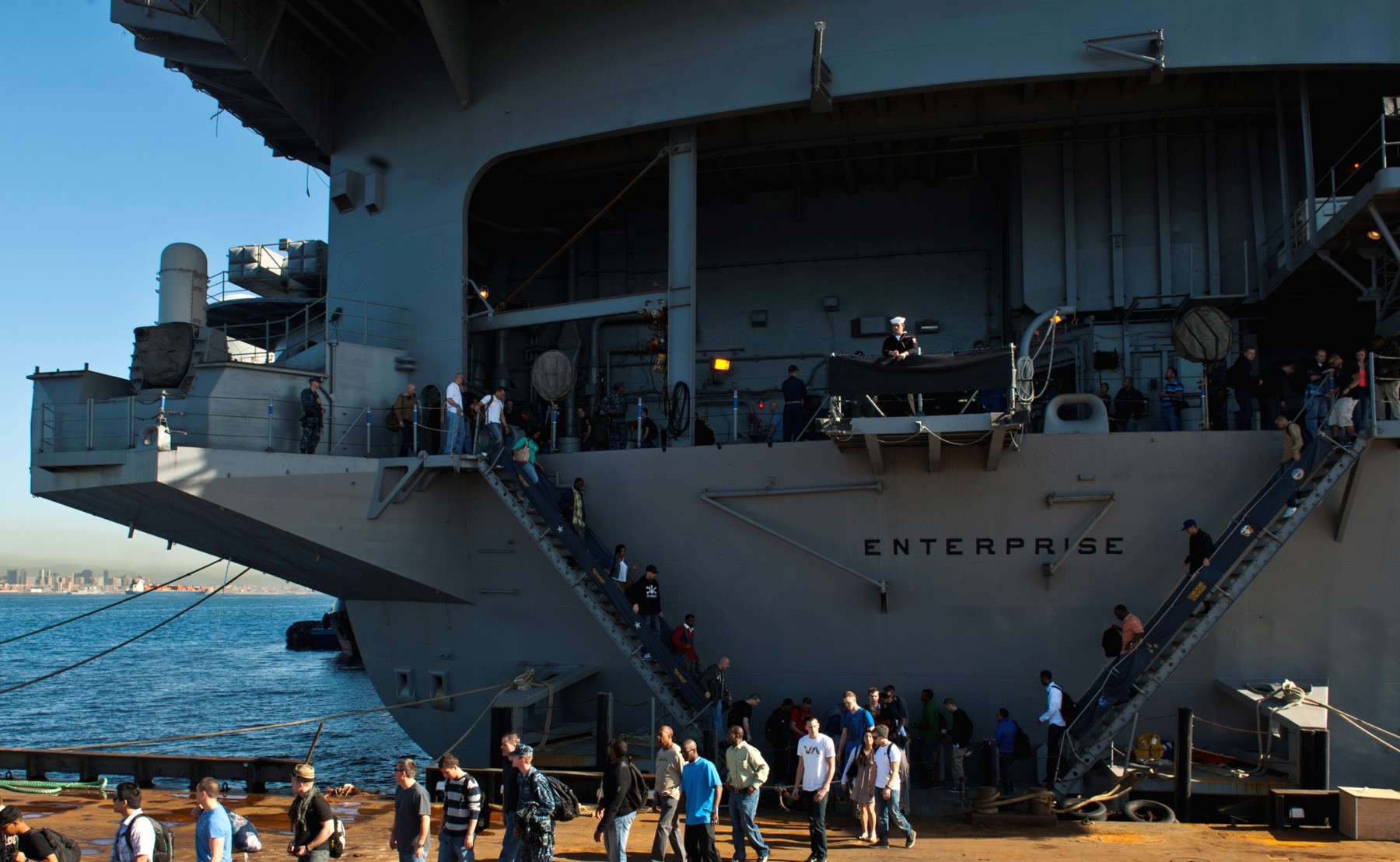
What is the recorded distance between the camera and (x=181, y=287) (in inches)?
686

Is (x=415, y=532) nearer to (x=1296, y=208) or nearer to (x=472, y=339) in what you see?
(x=472, y=339)

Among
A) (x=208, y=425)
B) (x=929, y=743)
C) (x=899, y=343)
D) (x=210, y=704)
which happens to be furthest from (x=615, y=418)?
(x=210, y=704)

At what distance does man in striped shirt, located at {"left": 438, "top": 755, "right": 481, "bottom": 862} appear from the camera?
314 inches

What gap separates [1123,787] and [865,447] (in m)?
5.03

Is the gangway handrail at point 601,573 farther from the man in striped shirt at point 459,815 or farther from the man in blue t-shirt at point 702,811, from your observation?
the man in striped shirt at point 459,815

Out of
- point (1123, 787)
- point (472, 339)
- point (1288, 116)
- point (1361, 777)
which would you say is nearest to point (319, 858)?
point (1123, 787)

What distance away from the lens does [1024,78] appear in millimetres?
15742

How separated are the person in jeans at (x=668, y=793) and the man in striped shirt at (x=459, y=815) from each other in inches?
66.6

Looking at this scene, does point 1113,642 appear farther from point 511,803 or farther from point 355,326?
point 355,326

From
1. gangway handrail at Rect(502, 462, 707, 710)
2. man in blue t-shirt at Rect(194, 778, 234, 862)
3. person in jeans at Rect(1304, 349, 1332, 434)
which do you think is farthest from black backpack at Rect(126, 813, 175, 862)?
person in jeans at Rect(1304, 349, 1332, 434)

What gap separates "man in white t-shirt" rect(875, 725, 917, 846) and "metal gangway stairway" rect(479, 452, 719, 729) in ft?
10.3

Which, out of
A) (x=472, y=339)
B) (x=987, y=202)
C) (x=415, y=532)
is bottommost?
(x=415, y=532)

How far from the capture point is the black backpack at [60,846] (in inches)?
299

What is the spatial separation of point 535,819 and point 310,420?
940 centimetres
